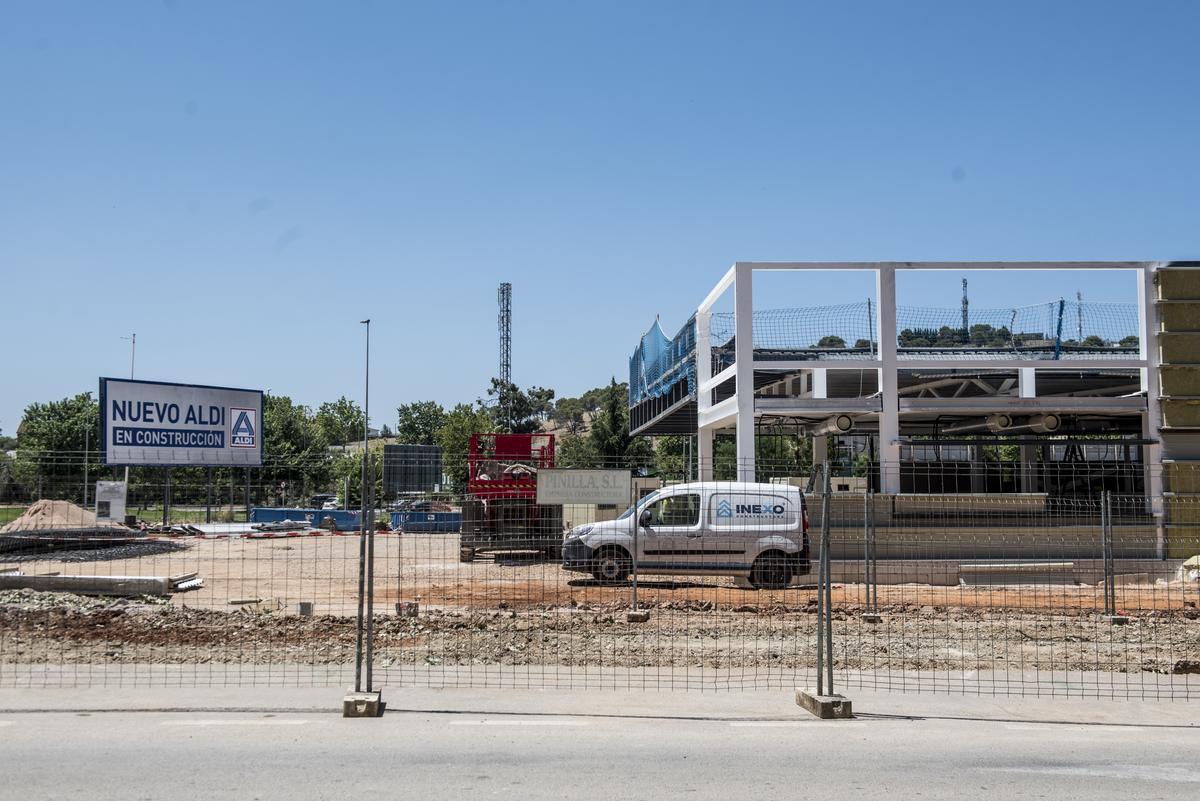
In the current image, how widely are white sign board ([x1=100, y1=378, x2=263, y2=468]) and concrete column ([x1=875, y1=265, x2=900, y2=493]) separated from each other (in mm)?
20080

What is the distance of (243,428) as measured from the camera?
38.6 meters

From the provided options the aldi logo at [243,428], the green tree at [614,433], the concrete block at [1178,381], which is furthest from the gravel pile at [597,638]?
the green tree at [614,433]

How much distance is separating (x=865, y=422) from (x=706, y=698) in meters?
18.8

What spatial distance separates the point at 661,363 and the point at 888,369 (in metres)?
8.76

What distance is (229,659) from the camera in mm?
11094

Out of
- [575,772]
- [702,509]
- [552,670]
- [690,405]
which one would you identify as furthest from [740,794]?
[690,405]

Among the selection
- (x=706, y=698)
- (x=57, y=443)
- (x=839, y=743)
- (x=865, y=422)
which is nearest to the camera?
(x=839, y=743)

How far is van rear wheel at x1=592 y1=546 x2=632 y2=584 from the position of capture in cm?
1722

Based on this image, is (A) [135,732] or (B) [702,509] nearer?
(A) [135,732]

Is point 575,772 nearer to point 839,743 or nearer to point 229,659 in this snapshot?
point 839,743

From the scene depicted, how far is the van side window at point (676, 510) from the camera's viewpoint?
17328 mm

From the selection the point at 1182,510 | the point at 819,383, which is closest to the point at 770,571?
the point at 819,383

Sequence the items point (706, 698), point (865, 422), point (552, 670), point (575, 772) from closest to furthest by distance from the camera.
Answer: point (575, 772) → point (706, 698) → point (552, 670) → point (865, 422)

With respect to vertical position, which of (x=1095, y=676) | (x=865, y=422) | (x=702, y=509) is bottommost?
(x=1095, y=676)
